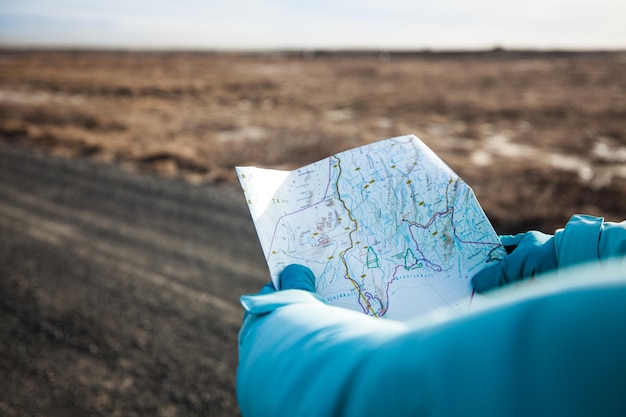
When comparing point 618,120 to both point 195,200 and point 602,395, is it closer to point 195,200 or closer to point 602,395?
point 195,200

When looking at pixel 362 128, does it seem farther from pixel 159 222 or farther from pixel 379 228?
pixel 379 228

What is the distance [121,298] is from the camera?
373 centimetres

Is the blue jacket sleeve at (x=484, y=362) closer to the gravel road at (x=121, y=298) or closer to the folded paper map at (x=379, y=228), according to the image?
the folded paper map at (x=379, y=228)

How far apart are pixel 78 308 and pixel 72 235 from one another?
173 centimetres

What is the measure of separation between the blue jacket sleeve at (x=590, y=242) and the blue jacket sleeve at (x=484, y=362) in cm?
37

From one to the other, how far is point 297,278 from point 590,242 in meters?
0.60

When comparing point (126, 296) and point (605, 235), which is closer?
A: point (605, 235)

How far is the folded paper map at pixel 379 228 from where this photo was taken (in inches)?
40.3

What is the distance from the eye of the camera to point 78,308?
3.53 m

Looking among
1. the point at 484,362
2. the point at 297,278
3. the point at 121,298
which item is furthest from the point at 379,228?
the point at 121,298

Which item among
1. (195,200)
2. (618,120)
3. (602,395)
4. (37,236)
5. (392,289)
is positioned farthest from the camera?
(618,120)

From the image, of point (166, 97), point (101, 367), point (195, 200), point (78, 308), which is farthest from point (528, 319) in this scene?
point (166, 97)

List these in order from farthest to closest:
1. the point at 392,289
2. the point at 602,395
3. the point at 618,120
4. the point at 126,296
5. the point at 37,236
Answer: the point at 618,120, the point at 37,236, the point at 126,296, the point at 392,289, the point at 602,395

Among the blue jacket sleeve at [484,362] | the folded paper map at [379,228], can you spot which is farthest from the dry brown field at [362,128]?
the blue jacket sleeve at [484,362]
